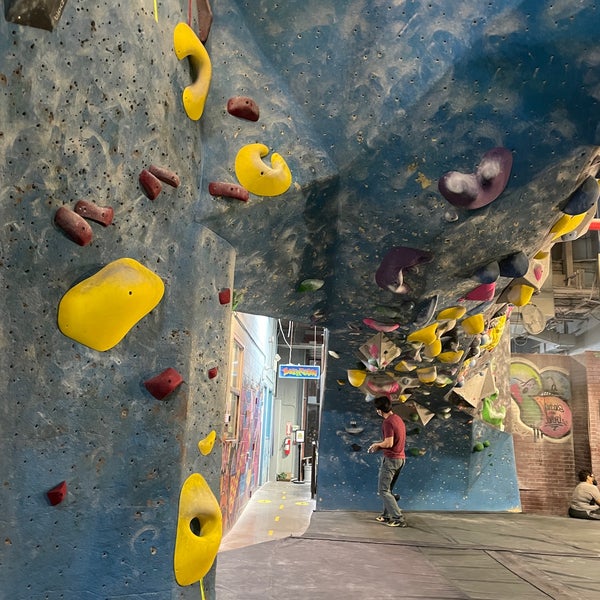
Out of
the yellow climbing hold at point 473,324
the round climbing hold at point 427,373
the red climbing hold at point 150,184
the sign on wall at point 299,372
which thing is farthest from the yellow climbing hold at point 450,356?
the sign on wall at point 299,372

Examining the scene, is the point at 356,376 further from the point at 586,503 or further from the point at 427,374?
the point at 586,503

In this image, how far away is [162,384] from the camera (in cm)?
180

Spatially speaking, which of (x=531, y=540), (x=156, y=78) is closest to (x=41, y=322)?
(x=156, y=78)

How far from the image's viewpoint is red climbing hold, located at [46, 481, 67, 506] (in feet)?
5.29

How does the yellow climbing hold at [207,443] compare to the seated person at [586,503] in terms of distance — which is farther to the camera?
the seated person at [586,503]

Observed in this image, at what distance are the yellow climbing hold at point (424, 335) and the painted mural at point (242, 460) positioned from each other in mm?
2853

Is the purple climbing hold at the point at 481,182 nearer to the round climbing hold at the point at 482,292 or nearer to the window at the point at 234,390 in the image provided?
the round climbing hold at the point at 482,292

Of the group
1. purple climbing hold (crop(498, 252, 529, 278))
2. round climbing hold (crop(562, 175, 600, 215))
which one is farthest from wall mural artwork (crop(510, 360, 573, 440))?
round climbing hold (crop(562, 175, 600, 215))

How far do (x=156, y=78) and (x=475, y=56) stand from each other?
42.8 inches

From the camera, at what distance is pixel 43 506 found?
1.61 meters

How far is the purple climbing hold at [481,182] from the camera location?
209 cm

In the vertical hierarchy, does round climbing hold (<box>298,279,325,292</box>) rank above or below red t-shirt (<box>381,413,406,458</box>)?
above

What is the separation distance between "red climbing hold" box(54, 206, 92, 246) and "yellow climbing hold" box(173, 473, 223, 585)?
0.86 metres

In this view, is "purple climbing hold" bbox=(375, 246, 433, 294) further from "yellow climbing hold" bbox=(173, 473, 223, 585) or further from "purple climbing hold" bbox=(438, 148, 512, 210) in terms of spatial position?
"yellow climbing hold" bbox=(173, 473, 223, 585)
